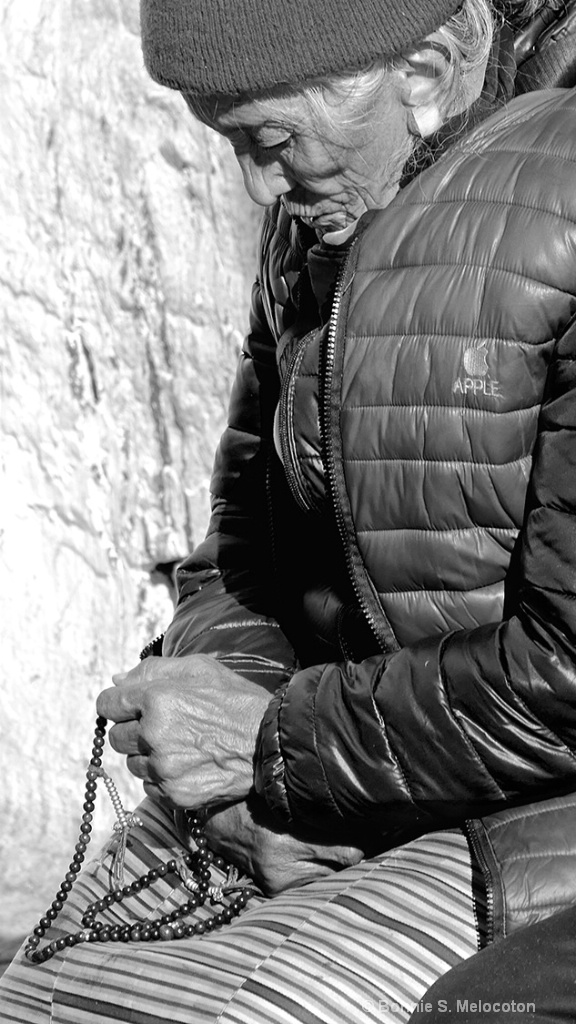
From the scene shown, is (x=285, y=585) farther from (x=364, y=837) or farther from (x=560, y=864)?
(x=560, y=864)

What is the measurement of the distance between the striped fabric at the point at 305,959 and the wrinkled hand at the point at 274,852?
0.09ft

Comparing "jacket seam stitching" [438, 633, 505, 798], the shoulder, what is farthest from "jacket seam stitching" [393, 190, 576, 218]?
"jacket seam stitching" [438, 633, 505, 798]

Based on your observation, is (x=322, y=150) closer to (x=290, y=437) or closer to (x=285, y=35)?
(x=285, y=35)

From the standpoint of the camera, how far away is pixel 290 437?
1416 mm

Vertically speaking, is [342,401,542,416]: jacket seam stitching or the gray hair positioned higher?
the gray hair

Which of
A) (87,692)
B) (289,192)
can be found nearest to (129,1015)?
(289,192)

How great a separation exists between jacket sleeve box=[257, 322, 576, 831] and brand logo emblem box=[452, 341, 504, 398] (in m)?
0.06

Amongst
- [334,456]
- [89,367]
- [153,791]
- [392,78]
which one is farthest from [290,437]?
[89,367]

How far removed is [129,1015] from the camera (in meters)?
1.31

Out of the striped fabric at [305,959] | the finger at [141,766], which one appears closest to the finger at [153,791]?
the finger at [141,766]

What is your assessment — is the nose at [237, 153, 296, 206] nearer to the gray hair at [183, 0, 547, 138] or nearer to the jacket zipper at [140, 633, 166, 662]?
the gray hair at [183, 0, 547, 138]

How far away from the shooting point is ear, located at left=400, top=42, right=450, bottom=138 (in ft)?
4.39

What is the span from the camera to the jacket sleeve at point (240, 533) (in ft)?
5.71

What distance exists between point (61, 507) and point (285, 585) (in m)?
1.39
